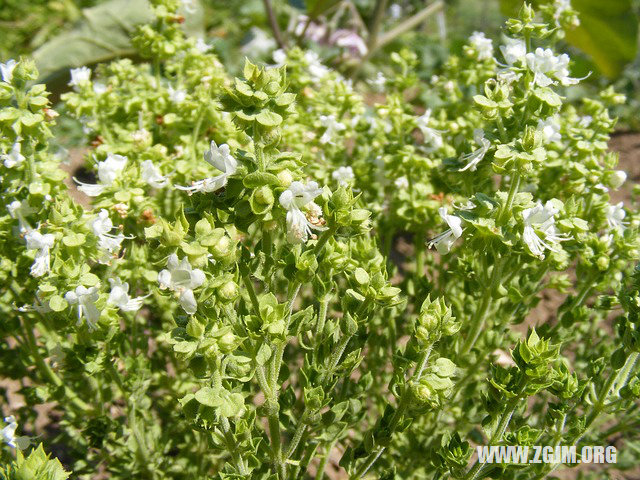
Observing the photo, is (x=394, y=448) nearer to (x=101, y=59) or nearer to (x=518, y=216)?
(x=518, y=216)

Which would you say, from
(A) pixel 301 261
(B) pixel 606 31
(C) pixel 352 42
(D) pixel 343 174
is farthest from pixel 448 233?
(B) pixel 606 31

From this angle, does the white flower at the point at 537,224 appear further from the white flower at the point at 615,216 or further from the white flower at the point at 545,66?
the white flower at the point at 615,216

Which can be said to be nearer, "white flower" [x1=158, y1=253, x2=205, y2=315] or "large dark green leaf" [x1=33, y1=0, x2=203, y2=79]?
"white flower" [x1=158, y1=253, x2=205, y2=315]

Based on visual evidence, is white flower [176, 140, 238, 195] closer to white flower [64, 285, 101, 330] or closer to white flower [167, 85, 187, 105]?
white flower [64, 285, 101, 330]

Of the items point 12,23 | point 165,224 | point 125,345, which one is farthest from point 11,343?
point 12,23

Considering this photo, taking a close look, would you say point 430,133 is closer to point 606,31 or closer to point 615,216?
point 615,216

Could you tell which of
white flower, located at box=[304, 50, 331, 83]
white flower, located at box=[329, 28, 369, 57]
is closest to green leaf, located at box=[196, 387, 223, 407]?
white flower, located at box=[304, 50, 331, 83]
